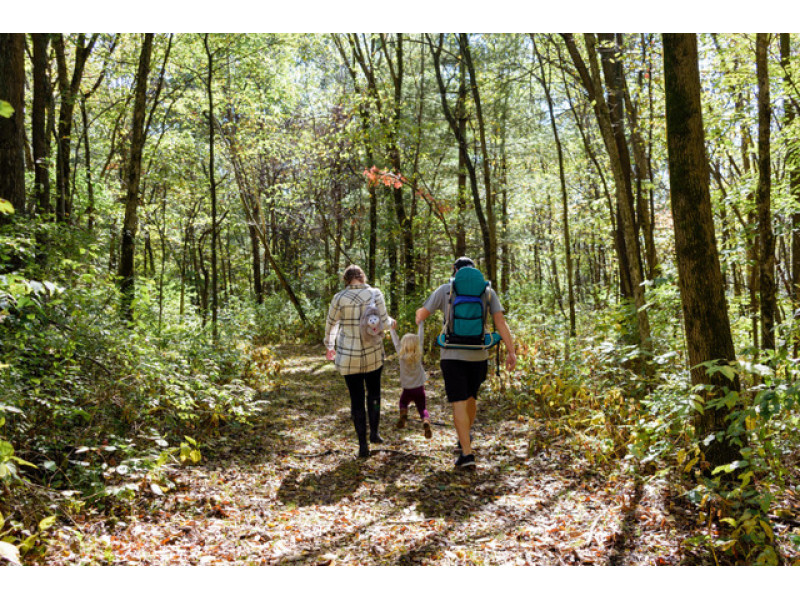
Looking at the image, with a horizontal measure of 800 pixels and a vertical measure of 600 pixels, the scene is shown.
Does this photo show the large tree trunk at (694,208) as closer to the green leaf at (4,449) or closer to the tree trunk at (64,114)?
the green leaf at (4,449)

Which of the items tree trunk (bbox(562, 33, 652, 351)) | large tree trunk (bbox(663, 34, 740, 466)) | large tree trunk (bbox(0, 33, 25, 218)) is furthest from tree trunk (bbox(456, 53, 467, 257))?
large tree trunk (bbox(0, 33, 25, 218))

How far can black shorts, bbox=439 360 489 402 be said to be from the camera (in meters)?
5.42

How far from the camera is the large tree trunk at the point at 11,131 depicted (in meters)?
6.62

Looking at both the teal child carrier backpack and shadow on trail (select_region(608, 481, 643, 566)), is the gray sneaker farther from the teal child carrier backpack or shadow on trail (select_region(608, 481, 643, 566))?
shadow on trail (select_region(608, 481, 643, 566))

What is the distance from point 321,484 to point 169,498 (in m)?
1.46

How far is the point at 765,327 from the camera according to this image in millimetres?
5863

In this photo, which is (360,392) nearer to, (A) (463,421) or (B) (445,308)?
(A) (463,421)

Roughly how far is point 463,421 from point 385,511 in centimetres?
136

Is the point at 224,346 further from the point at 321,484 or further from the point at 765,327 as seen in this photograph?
the point at 765,327

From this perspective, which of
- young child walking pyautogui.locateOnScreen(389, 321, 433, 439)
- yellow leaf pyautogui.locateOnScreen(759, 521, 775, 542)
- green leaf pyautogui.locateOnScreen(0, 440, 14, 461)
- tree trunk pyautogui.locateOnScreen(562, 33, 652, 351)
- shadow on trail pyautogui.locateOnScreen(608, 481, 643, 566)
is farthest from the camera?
tree trunk pyautogui.locateOnScreen(562, 33, 652, 351)

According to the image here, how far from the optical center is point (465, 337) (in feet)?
17.6

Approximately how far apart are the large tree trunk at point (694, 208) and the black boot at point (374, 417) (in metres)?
3.49

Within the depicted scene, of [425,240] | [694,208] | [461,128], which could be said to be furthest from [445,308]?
[425,240]
